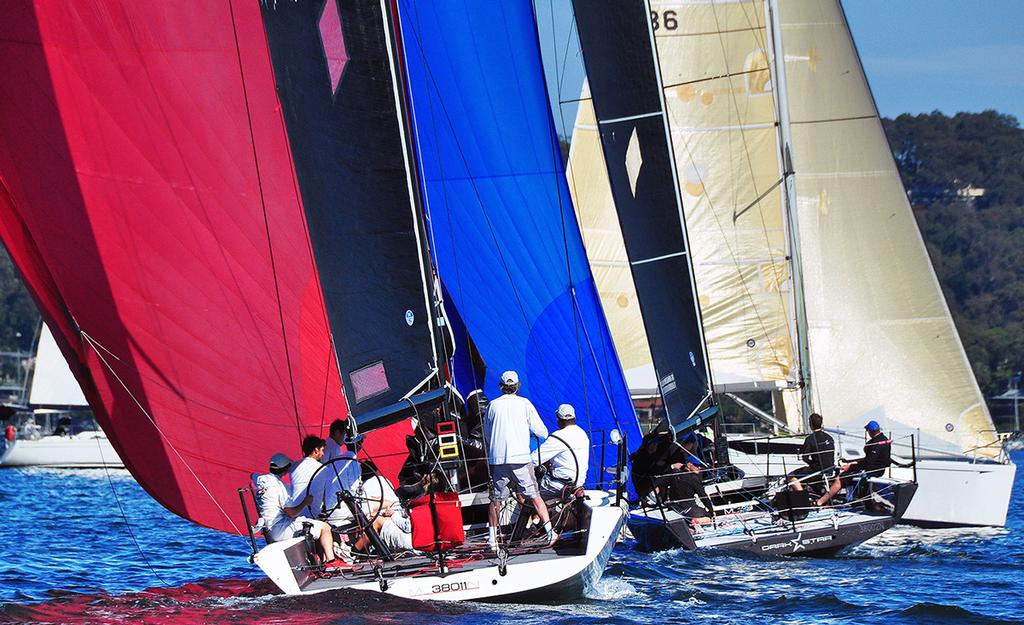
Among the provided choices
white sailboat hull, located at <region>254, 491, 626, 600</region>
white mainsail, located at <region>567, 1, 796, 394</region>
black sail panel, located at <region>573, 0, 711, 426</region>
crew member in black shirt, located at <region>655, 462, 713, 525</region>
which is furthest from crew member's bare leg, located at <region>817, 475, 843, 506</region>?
white mainsail, located at <region>567, 1, 796, 394</region>

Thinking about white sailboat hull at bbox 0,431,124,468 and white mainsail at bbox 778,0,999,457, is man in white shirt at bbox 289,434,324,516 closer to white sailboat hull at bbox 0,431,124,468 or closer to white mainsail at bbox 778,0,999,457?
white mainsail at bbox 778,0,999,457

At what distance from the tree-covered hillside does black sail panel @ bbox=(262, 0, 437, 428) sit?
213 ft

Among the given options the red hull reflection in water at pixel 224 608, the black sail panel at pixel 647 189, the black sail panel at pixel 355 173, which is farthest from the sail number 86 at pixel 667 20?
the red hull reflection in water at pixel 224 608

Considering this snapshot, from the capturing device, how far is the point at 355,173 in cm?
1144

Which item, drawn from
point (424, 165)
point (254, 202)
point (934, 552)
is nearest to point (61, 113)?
point (254, 202)

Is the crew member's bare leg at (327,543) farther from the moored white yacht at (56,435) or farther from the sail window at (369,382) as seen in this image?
the moored white yacht at (56,435)

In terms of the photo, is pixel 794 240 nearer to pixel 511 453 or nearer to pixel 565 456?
pixel 565 456

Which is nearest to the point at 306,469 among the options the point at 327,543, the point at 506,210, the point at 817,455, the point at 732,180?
the point at 327,543

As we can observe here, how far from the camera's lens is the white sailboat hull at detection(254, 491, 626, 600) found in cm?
1016

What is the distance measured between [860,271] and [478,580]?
1194cm

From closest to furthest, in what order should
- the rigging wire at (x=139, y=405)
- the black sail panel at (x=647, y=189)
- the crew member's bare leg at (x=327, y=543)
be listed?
1. the crew member's bare leg at (x=327, y=543)
2. the rigging wire at (x=139, y=405)
3. the black sail panel at (x=647, y=189)

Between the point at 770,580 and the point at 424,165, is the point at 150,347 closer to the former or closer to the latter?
the point at 424,165

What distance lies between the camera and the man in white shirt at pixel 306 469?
10828 mm

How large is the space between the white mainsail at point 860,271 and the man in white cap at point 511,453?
10.2 metres
